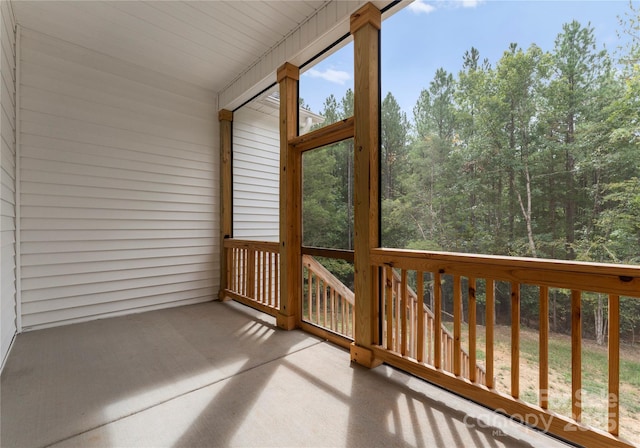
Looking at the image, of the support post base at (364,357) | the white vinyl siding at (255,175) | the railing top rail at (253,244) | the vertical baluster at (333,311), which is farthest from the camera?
the white vinyl siding at (255,175)

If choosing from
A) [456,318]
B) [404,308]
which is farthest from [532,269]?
[404,308]

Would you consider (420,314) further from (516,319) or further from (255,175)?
(255,175)

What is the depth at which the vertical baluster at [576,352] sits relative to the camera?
4.41 feet

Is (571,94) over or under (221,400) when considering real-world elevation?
over

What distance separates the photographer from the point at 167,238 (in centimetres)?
376

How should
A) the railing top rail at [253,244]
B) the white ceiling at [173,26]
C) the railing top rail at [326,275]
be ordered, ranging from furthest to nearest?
the railing top rail at [253,244]
the railing top rail at [326,275]
the white ceiling at [173,26]

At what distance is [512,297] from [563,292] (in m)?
0.23

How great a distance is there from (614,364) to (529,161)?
3.19 ft

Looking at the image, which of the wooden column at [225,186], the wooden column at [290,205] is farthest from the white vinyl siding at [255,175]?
the wooden column at [290,205]

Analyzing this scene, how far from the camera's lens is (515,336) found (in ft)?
5.09

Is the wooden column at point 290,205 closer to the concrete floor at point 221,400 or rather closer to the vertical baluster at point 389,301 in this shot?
the concrete floor at point 221,400

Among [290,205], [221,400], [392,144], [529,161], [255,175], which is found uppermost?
[255,175]

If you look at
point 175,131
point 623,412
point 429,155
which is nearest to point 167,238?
point 175,131

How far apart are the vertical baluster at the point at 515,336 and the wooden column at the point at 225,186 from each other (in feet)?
11.4
